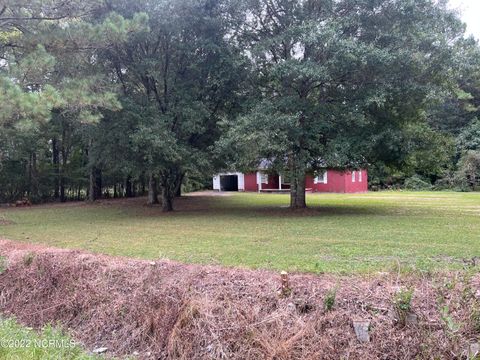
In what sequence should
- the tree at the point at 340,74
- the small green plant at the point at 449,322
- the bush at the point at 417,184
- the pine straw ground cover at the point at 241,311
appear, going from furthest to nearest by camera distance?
the bush at the point at 417,184, the tree at the point at 340,74, the pine straw ground cover at the point at 241,311, the small green plant at the point at 449,322

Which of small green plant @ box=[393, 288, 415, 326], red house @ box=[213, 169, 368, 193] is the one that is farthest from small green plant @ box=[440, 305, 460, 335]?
red house @ box=[213, 169, 368, 193]

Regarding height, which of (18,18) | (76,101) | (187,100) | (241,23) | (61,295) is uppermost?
(241,23)

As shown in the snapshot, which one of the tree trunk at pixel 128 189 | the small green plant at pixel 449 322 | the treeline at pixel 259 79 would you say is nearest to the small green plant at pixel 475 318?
→ the small green plant at pixel 449 322

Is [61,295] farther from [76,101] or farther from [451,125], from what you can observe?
[451,125]

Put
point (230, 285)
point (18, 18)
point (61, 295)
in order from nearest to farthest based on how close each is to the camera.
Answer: point (230, 285)
point (61, 295)
point (18, 18)

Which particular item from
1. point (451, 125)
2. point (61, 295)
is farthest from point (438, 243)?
point (451, 125)

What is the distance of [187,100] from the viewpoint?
46.8 ft

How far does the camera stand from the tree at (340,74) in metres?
12.1

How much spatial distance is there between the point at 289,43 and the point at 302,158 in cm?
401

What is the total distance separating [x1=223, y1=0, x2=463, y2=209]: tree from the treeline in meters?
0.04

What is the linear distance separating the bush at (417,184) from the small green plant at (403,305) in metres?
31.4

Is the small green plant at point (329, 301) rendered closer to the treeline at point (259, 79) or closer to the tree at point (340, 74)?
the treeline at point (259, 79)

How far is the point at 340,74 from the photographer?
1306 cm

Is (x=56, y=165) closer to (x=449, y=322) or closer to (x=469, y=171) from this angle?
(x=449, y=322)
